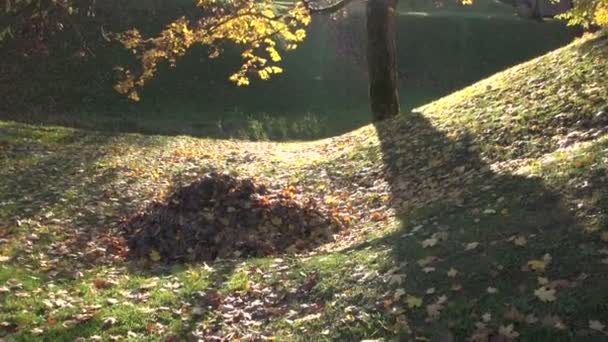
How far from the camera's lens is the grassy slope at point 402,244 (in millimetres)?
5195

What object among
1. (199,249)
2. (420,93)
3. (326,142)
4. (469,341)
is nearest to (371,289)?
(469,341)

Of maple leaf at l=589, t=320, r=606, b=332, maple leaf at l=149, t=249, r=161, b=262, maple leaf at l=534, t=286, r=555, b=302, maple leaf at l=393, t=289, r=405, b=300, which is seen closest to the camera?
maple leaf at l=589, t=320, r=606, b=332


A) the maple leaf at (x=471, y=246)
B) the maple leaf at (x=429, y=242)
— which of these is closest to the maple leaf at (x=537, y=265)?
the maple leaf at (x=471, y=246)

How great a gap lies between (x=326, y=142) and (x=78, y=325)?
35.4 ft

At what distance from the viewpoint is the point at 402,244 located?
6.84 metres

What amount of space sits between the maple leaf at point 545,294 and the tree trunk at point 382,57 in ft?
36.2

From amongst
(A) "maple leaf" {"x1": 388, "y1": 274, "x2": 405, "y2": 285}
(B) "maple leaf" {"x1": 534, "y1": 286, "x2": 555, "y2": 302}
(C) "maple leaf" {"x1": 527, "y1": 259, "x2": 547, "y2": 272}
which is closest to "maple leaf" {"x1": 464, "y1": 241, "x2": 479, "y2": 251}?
(A) "maple leaf" {"x1": 388, "y1": 274, "x2": 405, "y2": 285}

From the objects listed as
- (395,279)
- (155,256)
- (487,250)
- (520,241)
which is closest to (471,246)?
(487,250)

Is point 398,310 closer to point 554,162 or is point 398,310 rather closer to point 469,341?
point 469,341

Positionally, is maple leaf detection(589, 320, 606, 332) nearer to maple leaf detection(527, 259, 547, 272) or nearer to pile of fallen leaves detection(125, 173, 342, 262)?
maple leaf detection(527, 259, 547, 272)

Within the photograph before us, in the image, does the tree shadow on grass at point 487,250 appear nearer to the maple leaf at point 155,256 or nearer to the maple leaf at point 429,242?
the maple leaf at point 429,242

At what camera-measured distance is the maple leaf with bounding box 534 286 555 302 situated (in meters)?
4.80

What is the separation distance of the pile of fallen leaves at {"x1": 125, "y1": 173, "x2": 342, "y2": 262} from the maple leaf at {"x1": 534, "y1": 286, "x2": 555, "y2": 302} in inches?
153

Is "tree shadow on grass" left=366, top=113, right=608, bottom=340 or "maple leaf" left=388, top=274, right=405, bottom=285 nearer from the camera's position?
"tree shadow on grass" left=366, top=113, right=608, bottom=340
